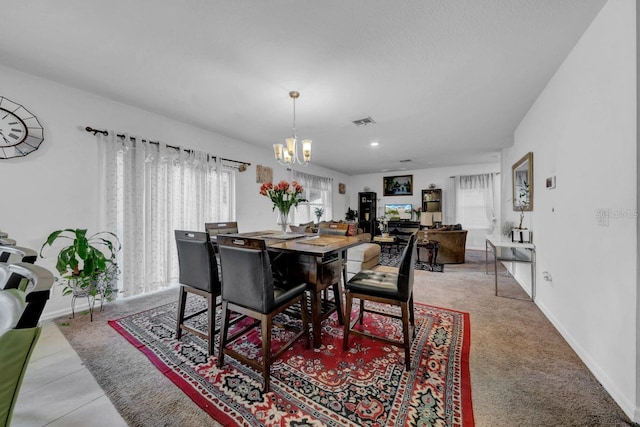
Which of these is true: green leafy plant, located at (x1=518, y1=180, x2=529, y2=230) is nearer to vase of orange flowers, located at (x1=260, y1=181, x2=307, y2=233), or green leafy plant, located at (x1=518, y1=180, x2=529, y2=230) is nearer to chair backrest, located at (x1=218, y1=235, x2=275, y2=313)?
vase of orange flowers, located at (x1=260, y1=181, x2=307, y2=233)

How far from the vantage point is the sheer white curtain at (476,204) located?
6.77m

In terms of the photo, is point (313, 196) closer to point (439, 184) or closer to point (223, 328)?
point (439, 184)

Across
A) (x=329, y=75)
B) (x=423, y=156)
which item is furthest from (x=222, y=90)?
(x=423, y=156)

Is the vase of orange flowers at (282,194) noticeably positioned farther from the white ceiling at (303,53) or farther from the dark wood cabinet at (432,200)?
the dark wood cabinet at (432,200)

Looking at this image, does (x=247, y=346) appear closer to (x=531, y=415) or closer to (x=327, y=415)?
(x=327, y=415)

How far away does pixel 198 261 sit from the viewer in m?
1.95

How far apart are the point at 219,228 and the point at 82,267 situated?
58.4 inches

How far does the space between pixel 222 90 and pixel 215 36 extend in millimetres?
876

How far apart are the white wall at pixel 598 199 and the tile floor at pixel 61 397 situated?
2.96 m

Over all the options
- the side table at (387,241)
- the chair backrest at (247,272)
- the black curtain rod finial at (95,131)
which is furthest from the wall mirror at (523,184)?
the black curtain rod finial at (95,131)

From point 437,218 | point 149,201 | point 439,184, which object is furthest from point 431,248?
point 149,201

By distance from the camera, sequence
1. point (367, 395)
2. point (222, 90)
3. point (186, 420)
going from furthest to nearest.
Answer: point (222, 90)
point (367, 395)
point (186, 420)

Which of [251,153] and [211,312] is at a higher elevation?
[251,153]

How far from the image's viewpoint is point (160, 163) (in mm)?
3361
